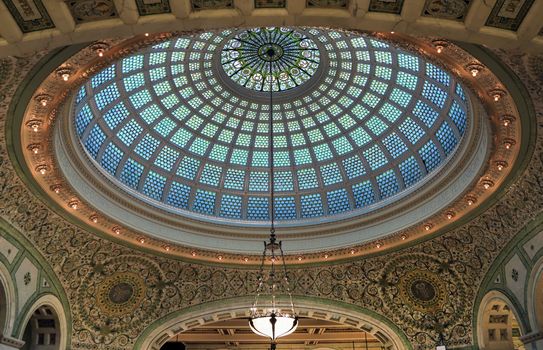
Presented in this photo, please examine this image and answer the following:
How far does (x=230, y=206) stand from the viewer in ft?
69.6

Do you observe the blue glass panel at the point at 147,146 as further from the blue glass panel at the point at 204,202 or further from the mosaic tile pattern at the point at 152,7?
the mosaic tile pattern at the point at 152,7

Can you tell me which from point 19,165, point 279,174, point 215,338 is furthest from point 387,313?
point 19,165

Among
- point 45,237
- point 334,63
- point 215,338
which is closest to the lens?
point 45,237

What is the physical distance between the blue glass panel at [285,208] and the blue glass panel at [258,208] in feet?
1.41

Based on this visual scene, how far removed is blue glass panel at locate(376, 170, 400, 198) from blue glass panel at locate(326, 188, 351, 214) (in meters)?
1.49

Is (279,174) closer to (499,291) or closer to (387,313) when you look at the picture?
(387,313)

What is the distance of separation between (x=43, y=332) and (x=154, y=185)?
6.50 m

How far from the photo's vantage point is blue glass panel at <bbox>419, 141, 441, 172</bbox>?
60.1 feet

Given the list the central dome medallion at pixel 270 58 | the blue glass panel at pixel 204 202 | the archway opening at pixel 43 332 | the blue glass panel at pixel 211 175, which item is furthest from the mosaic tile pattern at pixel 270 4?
the blue glass panel at pixel 211 175

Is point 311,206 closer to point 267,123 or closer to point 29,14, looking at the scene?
point 267,123

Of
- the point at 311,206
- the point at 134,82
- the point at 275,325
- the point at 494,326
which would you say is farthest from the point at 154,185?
the point at 494,326

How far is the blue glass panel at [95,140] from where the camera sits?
1738 cm

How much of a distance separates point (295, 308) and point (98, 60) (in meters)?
12.9

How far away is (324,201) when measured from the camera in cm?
2123
